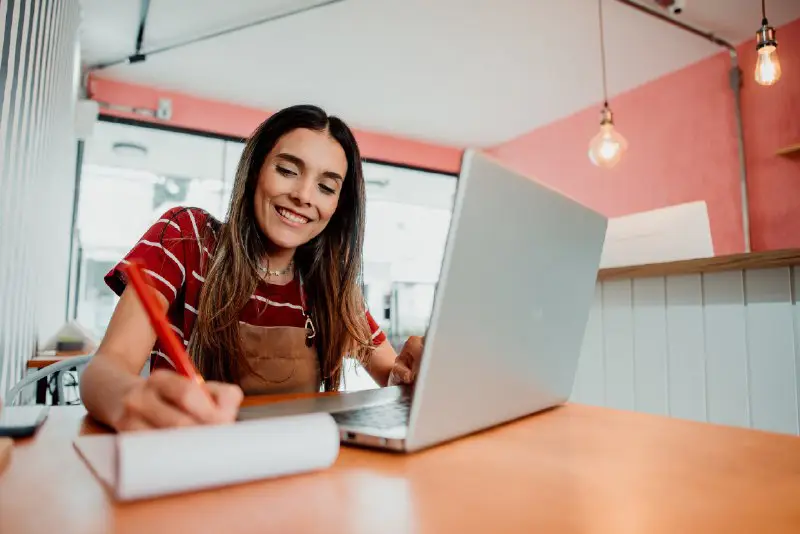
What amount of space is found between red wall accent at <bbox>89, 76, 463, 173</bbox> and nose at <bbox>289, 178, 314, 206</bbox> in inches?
103

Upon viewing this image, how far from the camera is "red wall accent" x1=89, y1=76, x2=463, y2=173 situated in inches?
152

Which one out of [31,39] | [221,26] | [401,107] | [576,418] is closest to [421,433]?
[576,418]

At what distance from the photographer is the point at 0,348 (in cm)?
127

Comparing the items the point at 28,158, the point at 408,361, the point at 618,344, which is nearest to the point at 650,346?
the point at 618,344

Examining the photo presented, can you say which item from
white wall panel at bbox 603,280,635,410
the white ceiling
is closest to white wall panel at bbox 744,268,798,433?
white wall panel at bbox 603,280,635,410

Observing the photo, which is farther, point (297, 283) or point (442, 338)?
point (297, 283)

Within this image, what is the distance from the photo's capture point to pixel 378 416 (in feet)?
2.00

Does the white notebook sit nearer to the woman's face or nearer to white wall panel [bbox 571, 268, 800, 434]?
the woman's face

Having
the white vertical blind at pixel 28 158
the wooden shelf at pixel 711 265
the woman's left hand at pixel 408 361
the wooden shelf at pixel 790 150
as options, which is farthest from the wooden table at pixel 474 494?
the wooden shelf at pixel 790 150

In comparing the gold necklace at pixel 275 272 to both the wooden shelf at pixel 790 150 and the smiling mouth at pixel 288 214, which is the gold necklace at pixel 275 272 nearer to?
the smiling mouth at pixel 288 214

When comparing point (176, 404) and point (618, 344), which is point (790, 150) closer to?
point (618, 344)

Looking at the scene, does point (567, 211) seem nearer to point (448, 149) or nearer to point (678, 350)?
point (678, 350)

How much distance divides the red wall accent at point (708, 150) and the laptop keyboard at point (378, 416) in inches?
113

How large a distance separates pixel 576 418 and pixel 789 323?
130cm
